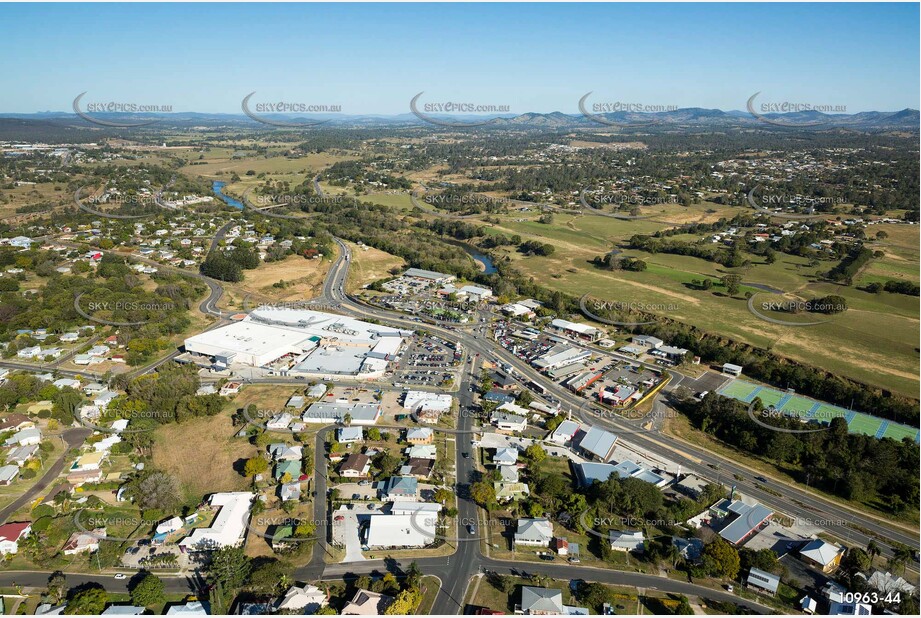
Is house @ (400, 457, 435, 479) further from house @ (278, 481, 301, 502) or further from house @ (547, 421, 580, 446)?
house @ (547, 421, 580, 446)

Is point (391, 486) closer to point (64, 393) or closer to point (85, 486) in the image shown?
point (85, 486)

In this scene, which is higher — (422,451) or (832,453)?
(832,453)

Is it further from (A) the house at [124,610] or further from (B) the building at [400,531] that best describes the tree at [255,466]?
(A) the house at [124,610]

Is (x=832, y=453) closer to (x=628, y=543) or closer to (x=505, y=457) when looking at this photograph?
(x=628, y=543)

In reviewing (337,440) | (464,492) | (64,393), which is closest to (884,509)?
(464,492)

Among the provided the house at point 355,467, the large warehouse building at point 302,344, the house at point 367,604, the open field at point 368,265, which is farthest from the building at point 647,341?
the house at point 367,604

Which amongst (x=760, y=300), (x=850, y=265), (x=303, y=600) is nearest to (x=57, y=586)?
(x=303, y=600)

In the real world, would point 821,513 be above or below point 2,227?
below
